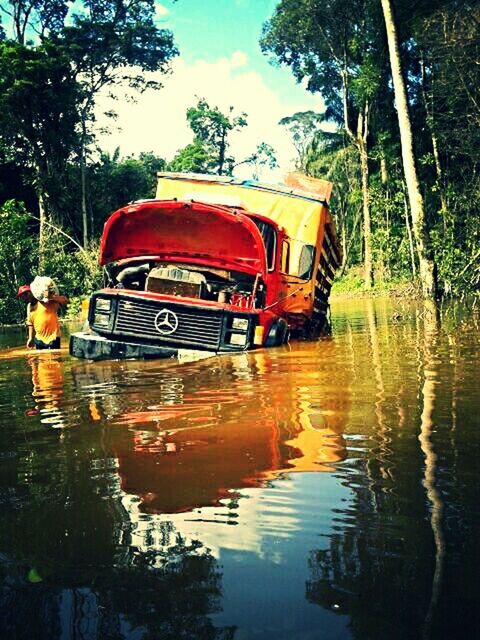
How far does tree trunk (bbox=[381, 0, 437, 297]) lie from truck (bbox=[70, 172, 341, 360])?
9.38 ft

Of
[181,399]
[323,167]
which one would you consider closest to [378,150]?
[323,167]

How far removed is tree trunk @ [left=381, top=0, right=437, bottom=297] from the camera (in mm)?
13070

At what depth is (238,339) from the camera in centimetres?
844

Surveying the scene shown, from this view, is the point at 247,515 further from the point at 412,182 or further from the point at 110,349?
the point at 412,182

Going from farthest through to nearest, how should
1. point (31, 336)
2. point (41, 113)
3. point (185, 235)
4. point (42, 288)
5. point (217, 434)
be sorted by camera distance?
1. point (41, 113)
2. point (31, 336)
3. point (42, 288)
4. point (185, 235)
5. point (217, 434)

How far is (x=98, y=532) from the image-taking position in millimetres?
2234

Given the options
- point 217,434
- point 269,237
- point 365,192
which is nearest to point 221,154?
point 365,192

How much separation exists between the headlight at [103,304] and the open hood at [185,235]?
1.20 meters

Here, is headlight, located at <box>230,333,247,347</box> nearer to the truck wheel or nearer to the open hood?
the truck wheel

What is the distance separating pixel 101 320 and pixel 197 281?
1.47 metres

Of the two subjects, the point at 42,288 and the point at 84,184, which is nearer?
the point at 42,288

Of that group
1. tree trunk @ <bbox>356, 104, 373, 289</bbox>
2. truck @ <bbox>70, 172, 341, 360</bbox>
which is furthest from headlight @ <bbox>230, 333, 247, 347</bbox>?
tree trunk @ <bbox>356, 104, 373, 289</bbox>

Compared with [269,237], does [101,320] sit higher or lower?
lower

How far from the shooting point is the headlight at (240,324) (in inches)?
332
